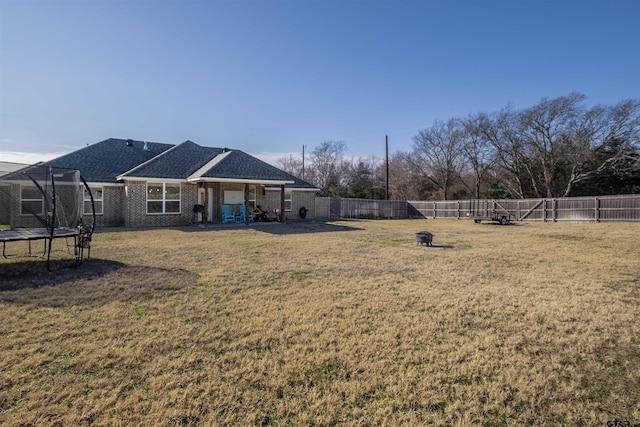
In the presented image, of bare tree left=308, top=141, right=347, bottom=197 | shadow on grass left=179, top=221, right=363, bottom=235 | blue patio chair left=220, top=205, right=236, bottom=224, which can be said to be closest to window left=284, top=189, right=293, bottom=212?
blue patio chair left=220, top=205, right=236, bottom=224

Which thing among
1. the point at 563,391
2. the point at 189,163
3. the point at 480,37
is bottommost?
the point at 563,391

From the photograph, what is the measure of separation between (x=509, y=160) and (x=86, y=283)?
4178 centimetres

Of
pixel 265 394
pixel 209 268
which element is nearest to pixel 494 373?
pixel 265 394

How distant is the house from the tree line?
18328 millimetres

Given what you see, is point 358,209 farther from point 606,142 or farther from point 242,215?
point 606,142

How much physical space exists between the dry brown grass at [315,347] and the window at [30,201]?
8.85 feet

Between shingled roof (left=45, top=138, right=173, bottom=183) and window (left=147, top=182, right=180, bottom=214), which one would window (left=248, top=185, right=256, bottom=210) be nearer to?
window (left=147, top=182, right=180, bottom=214)

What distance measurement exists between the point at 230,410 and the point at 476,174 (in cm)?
4283

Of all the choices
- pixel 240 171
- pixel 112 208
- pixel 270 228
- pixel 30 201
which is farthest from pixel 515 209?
pixel 30 201

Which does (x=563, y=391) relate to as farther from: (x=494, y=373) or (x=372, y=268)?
(x=372, y=268)

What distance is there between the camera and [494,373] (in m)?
2.85

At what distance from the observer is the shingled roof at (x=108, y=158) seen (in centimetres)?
1650

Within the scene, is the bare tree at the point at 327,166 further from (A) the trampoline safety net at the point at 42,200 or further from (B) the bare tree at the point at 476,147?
(A) the trampoline safety net at the point at 42,200

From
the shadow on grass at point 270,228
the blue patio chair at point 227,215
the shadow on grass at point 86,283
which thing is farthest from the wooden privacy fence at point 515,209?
the shadow on grass at point 86,283
